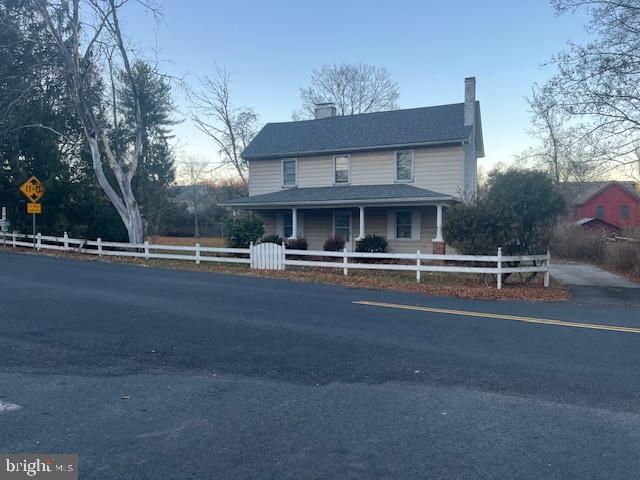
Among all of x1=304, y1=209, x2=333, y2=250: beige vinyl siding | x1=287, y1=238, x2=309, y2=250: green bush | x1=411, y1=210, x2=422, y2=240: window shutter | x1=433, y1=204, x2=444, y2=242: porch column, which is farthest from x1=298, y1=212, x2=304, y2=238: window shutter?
x1=433, y1=204, x2=444, y2=242: porch column

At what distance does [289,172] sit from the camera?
86.3 ft

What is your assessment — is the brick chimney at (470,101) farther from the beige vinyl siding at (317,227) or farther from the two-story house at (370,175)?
the beige vinyl siding at (317,227)

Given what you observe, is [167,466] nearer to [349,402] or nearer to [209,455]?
[209,455]

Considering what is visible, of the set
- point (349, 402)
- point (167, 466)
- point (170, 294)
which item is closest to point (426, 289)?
point (170, 294)

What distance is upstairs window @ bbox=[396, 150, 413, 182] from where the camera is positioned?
23111 mm

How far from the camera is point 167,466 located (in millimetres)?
3471

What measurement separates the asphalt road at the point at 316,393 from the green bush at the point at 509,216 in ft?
16.2

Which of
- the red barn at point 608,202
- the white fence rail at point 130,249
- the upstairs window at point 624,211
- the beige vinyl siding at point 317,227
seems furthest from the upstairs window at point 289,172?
the upstairs window at point 624,211

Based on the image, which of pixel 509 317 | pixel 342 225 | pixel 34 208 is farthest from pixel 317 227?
pixel 509 317

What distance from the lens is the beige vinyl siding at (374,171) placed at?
2209 cm

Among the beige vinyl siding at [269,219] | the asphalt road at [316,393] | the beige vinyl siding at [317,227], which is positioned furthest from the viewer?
the beige vinyl siding at [269,219]

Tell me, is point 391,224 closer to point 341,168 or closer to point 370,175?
point 370,175

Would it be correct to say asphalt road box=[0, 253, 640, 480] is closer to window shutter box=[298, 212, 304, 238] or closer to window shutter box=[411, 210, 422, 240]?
window shutter box=[411, 210, 422, 240]

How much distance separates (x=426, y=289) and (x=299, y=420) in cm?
961
